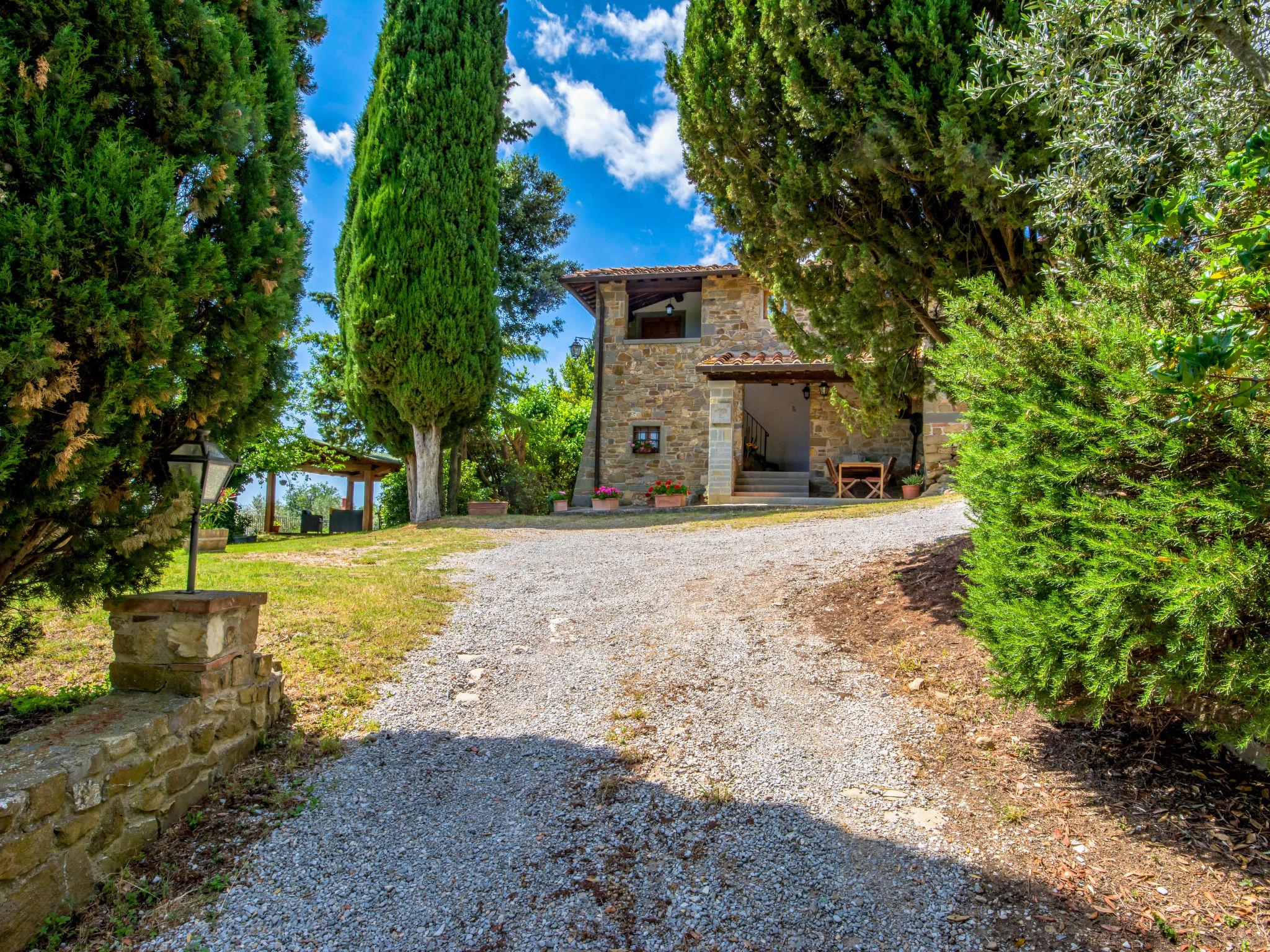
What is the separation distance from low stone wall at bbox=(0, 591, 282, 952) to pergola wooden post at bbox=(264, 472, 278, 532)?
45.0ft

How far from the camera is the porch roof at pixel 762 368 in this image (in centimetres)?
1372

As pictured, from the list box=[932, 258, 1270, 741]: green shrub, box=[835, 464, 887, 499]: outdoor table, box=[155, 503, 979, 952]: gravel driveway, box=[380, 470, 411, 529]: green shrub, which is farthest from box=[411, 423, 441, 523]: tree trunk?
box=[932, 258, 1270, 741]: green shrub

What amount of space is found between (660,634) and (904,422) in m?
11.6

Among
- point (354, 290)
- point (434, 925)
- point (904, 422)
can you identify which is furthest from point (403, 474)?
point (434, 925)

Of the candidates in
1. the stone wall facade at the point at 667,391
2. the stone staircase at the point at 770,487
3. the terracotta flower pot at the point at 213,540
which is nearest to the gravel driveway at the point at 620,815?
the terracotta flower pot at the point at 213,540

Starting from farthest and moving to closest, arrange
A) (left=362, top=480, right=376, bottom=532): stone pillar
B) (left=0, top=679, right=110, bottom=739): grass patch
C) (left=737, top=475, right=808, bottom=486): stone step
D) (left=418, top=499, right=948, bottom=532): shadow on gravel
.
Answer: (left=362, top=480, right=376, bottom=532): stone pillar → (left=737, top=475, right=808, bottom=486): stone step → (left=418, top=499, right=948, bottom=532): shadow on gravel → (left=0, top=679, right=110, bottom=739): grass patch

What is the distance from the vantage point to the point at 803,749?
11.4 ft

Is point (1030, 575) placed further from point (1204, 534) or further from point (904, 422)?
point (904, 422)

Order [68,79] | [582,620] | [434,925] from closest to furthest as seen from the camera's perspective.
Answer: [434,925]
[68,79]
[582,620]

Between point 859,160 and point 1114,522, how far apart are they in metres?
3.59

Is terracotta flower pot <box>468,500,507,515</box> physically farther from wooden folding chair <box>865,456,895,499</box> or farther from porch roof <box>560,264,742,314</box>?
wooden folding chair <box>865,456,895,499</box>

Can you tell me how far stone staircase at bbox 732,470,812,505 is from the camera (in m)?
13.9

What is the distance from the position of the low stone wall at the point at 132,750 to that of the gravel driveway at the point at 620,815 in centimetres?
44

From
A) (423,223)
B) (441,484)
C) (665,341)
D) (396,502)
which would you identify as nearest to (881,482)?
(665,341)
